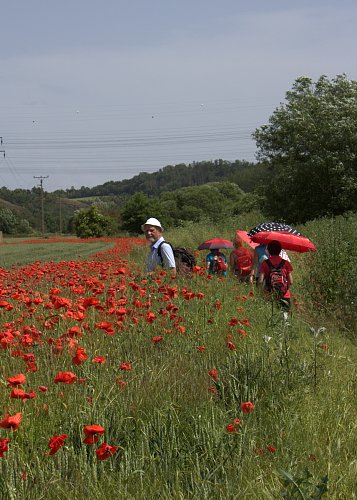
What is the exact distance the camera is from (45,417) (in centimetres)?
384

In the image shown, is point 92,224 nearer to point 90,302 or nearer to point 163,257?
point 163,257

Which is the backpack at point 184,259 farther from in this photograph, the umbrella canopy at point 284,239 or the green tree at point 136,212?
the green tree at point 136,212

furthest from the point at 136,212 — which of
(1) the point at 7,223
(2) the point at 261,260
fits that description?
(2) the point at 261,260

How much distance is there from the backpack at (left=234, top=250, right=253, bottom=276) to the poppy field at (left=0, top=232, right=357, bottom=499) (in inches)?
195

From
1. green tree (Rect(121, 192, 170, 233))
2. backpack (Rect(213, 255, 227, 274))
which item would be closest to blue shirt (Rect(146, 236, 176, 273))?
backpack (Rect(213, 255, 227, 274))

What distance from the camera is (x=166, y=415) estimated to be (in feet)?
13.2

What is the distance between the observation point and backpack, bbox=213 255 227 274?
1208cm

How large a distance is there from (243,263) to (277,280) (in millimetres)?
2086

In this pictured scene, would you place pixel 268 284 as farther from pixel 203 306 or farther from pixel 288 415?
pixel 288 415

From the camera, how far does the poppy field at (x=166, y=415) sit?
3.19 metres

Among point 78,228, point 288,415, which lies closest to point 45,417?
point 288,415

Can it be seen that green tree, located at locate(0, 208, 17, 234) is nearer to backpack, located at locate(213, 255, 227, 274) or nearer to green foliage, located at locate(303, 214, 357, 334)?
backpack, located at locate(213, 255, 227, 274)

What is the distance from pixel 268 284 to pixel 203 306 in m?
2.28

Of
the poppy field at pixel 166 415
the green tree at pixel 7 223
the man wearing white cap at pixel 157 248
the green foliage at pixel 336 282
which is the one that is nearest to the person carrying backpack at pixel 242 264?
the green foliage at pixel 336 282
